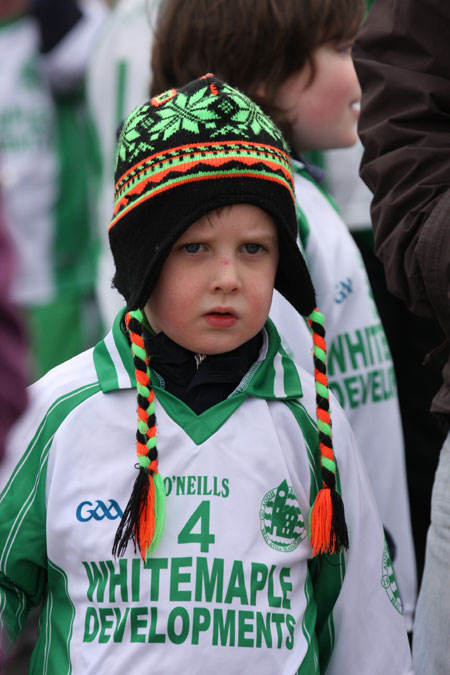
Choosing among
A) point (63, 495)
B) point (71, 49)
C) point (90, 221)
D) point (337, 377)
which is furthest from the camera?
point (90, 221)

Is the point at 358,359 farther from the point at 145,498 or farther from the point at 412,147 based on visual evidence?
the point at 145,498

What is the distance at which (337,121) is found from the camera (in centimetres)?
359

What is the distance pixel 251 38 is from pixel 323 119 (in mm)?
294

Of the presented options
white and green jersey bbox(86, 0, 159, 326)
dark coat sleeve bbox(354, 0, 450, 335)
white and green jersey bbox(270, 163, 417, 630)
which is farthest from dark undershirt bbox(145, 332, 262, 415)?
white and green jersey bbox(86, 0, 159, 326)

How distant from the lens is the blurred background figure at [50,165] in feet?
19.1

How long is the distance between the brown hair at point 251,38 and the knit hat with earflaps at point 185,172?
82 centimetres

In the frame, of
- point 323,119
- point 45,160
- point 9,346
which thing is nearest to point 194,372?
point 9,346

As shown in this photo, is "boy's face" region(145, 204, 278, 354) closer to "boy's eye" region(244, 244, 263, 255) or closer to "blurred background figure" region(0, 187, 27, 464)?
"boy's eye" region(244, 244, 263, 255)

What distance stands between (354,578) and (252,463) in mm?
349

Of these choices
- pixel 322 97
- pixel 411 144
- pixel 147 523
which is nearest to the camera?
pixel 147 523

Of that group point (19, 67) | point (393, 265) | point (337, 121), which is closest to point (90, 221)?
point (19, 67)

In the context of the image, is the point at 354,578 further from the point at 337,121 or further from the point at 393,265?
the point at 337,121

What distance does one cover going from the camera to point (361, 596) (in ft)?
8.98

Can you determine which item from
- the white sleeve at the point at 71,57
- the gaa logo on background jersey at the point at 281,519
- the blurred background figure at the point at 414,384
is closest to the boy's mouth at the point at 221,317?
the gaa logo on background jersey at the point at 281,519
